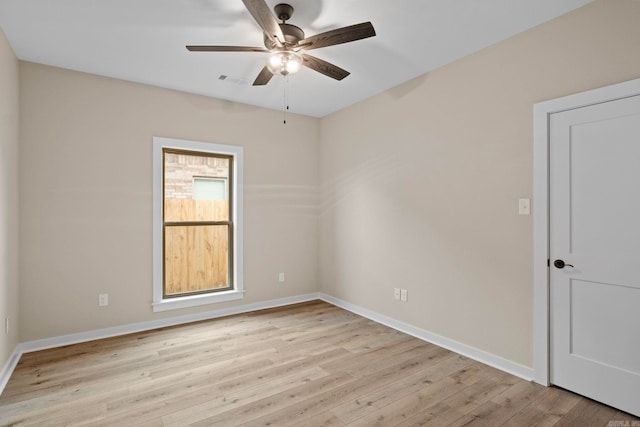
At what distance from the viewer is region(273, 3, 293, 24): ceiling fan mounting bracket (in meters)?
2.28

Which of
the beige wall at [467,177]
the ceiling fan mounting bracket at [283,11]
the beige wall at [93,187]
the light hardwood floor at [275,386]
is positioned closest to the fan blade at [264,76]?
the ceiling fan mounting bracket at [283,11]

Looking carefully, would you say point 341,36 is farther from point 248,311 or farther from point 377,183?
point 248,311

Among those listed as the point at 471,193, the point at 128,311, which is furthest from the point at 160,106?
the point at 471,193

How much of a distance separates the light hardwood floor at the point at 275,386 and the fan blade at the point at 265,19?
2.47 meters

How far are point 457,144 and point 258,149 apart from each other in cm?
252

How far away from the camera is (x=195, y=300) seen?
4.00 meters

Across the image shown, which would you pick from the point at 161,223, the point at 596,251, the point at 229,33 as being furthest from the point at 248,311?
the point at 596,251

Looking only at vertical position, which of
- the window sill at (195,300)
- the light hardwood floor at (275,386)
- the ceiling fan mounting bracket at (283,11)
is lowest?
the light hardwood floor at (275,386)

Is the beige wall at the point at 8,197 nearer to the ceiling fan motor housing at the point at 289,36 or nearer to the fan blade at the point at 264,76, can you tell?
the fan blade at the point at 264,76

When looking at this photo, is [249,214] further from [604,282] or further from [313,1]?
[604,282]

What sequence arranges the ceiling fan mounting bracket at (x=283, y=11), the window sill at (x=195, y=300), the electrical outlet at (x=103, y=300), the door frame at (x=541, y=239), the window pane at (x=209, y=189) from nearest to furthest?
the ceiling fan mounting bracket at (x=283, y=11) < the door frame at (x=541, y=239) < the electrical outlet at (x=103, y=300) < the window sill at (x=195, y=300) < the window pane at (x=209, y=189)

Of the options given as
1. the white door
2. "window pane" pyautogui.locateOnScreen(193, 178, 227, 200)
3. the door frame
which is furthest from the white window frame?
the white door

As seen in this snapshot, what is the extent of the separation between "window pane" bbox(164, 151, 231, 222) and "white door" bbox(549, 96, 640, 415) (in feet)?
11.6

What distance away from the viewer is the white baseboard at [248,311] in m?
2.72
